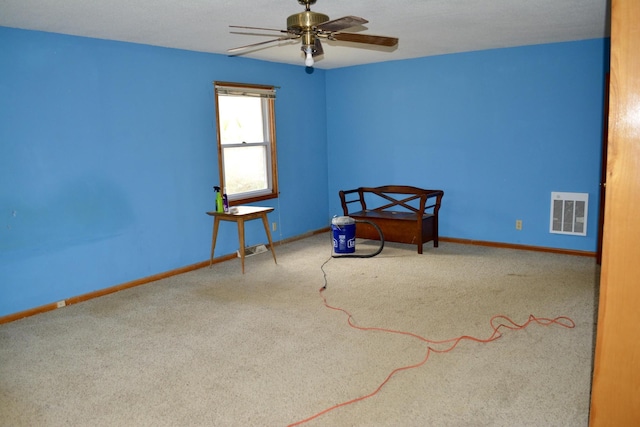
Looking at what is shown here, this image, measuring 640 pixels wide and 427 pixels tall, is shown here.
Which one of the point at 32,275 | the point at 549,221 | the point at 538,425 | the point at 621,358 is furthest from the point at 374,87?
the point at 621,358

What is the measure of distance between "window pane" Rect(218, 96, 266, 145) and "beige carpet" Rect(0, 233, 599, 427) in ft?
5.45

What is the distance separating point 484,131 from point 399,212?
1372mm

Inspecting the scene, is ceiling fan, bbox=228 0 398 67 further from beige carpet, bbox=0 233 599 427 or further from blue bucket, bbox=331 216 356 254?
blue bucket, bbox=331 216 356 254

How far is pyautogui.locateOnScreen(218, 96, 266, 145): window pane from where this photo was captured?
540 cm

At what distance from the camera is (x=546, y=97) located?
5.14 meters

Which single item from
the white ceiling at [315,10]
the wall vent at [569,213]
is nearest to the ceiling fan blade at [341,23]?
the white ceiling at [315,10]

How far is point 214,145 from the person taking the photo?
5.23 m

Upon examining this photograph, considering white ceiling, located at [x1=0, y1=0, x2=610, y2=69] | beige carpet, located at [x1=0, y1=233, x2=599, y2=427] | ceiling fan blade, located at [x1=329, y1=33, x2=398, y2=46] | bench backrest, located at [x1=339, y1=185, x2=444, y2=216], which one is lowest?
beige carpet, located at [x1=0, y1=233, x2=599, y2=427]

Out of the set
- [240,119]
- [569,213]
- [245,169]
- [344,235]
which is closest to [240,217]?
[245,169]

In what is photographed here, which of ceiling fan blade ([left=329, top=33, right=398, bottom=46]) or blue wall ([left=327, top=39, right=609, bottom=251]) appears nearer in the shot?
ceiling fan blade ([left=329, top=33, right=398, bottom=46])

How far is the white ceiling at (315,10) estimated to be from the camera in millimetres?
3293

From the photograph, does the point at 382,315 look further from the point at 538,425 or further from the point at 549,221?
the point at 549,221

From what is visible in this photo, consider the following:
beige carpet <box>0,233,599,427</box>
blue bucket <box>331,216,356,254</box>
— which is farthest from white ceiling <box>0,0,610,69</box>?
beige carpet <box>0,233,599,427</box>

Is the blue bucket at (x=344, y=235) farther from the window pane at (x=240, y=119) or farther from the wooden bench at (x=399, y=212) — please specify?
the window pane at (x=240, y=119)
